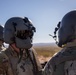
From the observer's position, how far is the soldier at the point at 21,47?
202 inches

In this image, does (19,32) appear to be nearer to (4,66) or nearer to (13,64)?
(13,64)

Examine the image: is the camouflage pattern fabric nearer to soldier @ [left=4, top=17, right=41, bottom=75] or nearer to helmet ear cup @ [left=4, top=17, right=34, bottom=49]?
soldier @ [left=4, top=17, right=41, bottom=75]

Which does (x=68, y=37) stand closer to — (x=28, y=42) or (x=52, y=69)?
(x=52, y=69)

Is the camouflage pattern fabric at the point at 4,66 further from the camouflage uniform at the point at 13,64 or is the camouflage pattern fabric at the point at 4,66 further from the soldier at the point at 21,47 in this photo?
the soldier at the point at 21,47

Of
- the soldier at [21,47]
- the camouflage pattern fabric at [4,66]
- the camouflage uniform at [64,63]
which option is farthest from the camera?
the soldier at [21,47]

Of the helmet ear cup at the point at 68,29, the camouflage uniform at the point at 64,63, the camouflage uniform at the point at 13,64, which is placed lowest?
the camouflage uniform at the point at 13,64

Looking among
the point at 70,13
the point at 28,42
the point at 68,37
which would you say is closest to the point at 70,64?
the point at 68,37

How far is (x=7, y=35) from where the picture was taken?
537 centimetres

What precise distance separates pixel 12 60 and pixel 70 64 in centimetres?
180

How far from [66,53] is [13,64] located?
1.66 meters

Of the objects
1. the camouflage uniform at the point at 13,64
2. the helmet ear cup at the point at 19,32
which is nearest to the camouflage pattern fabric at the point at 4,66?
the camouflage uniform at the point at 13,64

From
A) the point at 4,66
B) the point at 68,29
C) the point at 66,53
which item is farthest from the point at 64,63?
the point at 4,66

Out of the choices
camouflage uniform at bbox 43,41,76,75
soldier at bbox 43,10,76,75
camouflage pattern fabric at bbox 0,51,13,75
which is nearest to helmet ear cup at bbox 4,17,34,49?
camouflage pattern fabric at bbox 0,51,13,75

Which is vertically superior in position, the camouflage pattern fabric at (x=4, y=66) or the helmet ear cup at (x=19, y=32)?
the helmet ear cup at (x=19, y=32)
